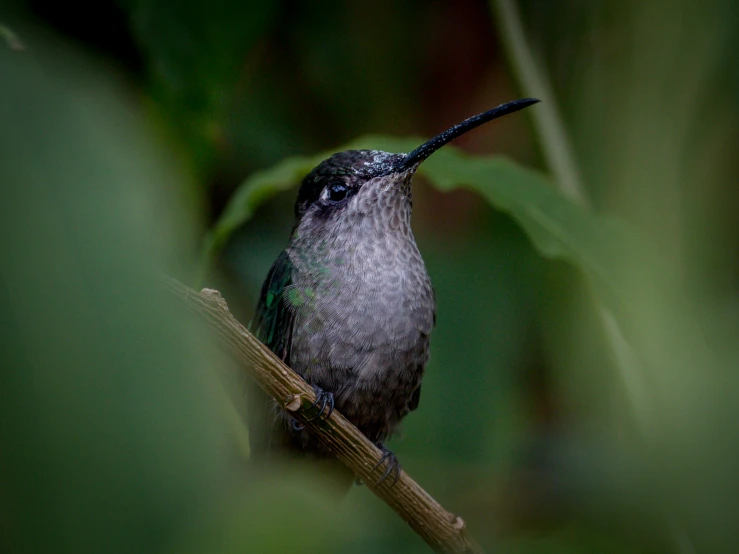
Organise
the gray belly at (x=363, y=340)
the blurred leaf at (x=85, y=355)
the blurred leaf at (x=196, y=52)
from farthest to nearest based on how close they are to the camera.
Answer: the blurred leaf at (x=196, y=52), the gray belly at (x=363, y=340), the blurred leaf at (x=85, y=355)

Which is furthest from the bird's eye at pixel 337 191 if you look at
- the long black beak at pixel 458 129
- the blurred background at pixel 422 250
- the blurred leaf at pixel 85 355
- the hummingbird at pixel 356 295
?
the blurred leaf at pixel 85 355

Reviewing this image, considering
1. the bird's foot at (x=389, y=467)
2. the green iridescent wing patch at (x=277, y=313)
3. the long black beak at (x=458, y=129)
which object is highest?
the long black beak at (x=458, y=129)

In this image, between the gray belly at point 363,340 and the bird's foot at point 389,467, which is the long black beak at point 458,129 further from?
the bird's foot at point 389,467

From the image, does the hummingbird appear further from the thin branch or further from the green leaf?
the thin branch

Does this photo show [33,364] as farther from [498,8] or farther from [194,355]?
[498,8]

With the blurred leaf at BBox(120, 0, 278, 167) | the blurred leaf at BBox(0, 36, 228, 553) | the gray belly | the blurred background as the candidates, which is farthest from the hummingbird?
the blurred leaf at BBox(0, 36, 228, 553)

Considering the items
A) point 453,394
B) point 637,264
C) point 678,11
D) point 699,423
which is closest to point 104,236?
point 699,423

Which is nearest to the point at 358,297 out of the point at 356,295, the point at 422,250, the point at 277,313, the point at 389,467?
the point at 356,295

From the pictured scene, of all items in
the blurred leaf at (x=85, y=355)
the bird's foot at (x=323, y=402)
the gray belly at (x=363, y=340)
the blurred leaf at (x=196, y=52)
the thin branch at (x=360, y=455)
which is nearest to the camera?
the blurred leaf at (x=85, y=355)
